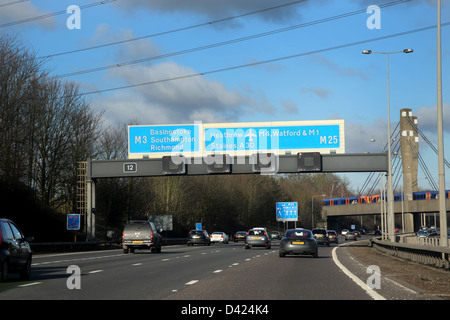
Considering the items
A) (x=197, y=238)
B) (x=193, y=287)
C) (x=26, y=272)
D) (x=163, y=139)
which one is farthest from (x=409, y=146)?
(x=193, y=287)

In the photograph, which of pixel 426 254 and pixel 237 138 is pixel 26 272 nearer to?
pixel 426 254

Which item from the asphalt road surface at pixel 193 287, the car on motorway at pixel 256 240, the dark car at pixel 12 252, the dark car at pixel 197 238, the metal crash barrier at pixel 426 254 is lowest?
the dark car at pixel 197 238

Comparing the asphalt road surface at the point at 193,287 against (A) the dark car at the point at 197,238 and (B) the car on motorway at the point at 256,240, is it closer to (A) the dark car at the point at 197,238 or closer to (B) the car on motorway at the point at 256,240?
(B) the car on motorway at the point at 256,240

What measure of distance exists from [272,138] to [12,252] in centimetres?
3032

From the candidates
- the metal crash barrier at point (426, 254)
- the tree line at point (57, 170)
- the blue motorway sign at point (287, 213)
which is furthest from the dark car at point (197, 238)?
the blue motorway sign at point (287, 213)

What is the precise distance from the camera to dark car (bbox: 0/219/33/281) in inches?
593

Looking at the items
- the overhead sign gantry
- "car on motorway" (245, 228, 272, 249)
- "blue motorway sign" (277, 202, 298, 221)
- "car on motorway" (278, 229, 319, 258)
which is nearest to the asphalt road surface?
"car on motorway" (278, 229, 319, 258)

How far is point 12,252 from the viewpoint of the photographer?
51.1 feet

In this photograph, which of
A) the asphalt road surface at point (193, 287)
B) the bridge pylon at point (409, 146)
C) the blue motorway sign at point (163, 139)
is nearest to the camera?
the asphalt road surface at point (193, 287)

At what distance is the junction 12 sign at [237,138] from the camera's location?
44031mm

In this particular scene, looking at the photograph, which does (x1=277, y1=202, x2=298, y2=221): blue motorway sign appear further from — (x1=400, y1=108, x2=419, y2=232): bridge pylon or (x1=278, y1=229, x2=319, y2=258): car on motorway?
(x1=278, y1=229, x2=319, y2=258): car on motorway

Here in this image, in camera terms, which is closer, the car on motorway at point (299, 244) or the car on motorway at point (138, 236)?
the car on motorway at point (299, 244)
